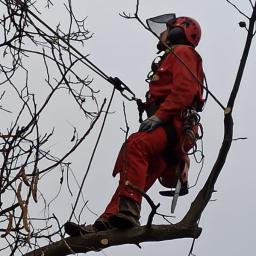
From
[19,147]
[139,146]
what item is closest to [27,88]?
[19,147]

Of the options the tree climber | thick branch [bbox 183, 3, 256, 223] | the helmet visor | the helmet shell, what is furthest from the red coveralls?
thick branch [bbox 183, 3, 256, 223]

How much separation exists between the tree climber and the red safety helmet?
52 mm

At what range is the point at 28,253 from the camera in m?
3.50

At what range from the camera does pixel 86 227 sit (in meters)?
3.72

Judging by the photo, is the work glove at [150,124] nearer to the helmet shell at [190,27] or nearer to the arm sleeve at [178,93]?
the arm sleeve at [178,93]

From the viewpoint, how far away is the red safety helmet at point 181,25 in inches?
197

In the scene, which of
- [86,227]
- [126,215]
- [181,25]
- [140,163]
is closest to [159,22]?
[181,25]

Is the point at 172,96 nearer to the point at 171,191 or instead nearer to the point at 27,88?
the point at 171,191

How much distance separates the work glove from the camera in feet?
14.5

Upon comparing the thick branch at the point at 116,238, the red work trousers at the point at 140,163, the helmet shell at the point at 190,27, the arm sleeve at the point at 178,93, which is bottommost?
the thick branch at the point at 116,238

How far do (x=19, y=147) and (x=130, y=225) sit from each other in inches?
26.4

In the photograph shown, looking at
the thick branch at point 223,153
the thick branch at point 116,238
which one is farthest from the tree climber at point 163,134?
the thick branch at point 223,153

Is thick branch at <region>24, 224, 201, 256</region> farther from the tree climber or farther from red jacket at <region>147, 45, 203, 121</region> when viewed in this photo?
red jacket at <region>147, 45, 203, 121</region>

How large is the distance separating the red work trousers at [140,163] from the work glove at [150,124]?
25 mm
